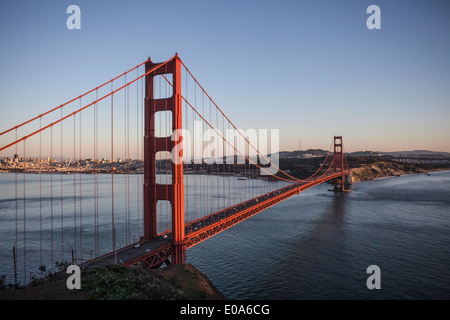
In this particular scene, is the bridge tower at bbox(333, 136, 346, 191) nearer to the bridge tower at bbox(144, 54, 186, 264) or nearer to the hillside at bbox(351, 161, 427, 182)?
the hillside at bbox(351, 161, 427, 182)

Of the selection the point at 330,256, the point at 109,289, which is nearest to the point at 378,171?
the point at 330,256

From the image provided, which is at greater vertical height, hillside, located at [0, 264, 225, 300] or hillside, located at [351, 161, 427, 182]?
hillside, located at [0, 264, 225, 300]

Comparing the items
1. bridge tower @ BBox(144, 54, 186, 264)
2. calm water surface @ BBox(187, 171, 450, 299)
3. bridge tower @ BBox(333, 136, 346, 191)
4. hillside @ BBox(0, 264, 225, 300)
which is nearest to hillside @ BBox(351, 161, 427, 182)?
bridge tower @ BBox(333, 136, 346, 191)

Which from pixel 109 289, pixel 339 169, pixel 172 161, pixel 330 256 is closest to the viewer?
pixel 109 289

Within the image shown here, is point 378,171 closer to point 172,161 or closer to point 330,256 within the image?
point 330,256

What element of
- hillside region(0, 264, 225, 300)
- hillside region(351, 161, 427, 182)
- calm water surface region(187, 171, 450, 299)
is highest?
hillside region(0, 264, 225, 300)

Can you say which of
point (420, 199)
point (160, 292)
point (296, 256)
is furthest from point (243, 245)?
point (420, 199)

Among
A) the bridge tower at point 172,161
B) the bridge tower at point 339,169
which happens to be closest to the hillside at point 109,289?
the bridge tower at point 172,161
